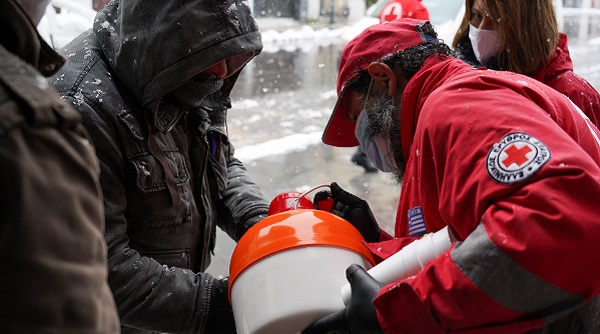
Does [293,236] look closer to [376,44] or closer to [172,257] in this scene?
[172,257]

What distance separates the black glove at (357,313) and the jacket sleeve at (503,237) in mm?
39

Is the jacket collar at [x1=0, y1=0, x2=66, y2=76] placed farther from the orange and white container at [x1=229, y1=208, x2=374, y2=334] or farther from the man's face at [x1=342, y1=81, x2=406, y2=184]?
the man's face at [x1=342, y1=81, x2=406, y2=184]

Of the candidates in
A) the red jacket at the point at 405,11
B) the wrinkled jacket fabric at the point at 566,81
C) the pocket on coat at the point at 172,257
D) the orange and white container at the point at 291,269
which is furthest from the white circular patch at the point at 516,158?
the red jacket at the point at 405,11

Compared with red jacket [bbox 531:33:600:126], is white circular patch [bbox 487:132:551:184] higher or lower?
higher

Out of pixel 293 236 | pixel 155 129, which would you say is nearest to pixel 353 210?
pixel 293 236

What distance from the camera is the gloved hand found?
7.16 feet

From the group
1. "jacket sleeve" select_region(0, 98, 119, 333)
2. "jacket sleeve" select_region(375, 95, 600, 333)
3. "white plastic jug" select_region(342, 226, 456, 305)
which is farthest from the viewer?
"white plastic jug" select_region(342, 226, 456, 305)

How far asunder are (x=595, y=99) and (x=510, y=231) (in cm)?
174

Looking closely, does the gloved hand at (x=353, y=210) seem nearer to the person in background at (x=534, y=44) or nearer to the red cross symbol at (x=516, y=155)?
the red cross symbol at (x=516, y=155)

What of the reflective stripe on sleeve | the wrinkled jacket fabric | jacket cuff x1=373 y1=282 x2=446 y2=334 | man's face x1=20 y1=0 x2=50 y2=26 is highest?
man's face x1=20 y1=0 x2=50 y2=26

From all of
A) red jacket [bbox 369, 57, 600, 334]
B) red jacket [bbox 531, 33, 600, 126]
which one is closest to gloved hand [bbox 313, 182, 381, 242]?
red jacket [bbox 369, 57, 600, 334]

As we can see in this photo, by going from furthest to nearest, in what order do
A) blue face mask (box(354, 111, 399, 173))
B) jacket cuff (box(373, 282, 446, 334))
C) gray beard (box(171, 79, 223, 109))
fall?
blue face mask (box(354, 111, 399, 173)) → gray beard (box(171, 79, 223, 109)) → jacket cuff (box(373, 282, 446, 334))

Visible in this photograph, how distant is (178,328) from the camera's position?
194cm

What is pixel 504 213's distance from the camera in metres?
1.23
